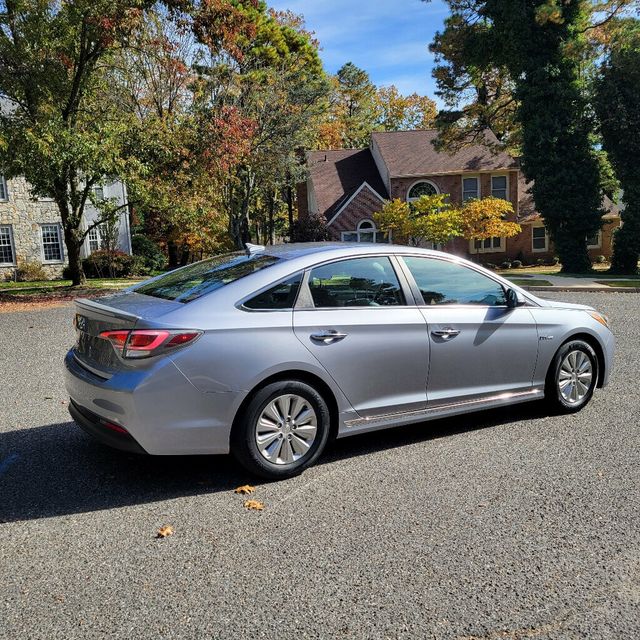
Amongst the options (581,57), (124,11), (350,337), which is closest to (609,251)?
(581,57)

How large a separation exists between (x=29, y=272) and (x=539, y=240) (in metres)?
29.7

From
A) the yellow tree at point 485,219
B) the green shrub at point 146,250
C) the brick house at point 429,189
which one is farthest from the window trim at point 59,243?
the yellow tree at point 485,219

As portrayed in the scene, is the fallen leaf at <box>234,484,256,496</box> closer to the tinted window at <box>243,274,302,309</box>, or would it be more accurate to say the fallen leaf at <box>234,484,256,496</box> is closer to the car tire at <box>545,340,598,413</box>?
the tinted window at <box>243,274,302,309</box>

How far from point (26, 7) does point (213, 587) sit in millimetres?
21693

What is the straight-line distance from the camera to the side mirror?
5602 millimetres

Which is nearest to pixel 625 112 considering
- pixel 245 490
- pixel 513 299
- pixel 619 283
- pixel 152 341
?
pixel 619 283

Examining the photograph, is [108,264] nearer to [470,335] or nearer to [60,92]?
[60,92]

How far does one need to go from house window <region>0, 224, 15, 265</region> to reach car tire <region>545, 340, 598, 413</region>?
35.1m

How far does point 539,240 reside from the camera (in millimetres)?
39375

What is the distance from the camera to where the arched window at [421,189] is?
38.6 m

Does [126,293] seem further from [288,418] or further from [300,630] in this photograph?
[300,630]

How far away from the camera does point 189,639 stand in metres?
2.77

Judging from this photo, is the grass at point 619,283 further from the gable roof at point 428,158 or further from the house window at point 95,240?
the house window at point 95,240

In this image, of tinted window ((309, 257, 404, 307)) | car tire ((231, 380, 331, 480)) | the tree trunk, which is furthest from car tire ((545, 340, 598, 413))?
the tree trunk
